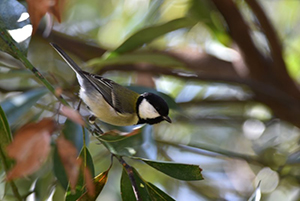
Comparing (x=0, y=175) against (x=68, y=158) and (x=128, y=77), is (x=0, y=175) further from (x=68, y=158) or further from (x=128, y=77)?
(x=128, y=77)

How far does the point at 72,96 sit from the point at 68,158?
0.94 metres

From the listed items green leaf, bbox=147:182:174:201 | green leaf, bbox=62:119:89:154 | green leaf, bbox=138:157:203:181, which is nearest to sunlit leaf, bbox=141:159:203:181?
green leaf, bbox=138:157:203:181

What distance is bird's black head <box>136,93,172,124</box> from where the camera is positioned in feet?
5.31

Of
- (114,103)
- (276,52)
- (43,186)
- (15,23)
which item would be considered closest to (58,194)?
(43,186)

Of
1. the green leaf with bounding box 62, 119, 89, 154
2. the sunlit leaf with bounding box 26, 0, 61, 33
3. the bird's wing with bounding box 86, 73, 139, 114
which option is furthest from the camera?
the bird's wing with bounding box 86, 73, 139, 114

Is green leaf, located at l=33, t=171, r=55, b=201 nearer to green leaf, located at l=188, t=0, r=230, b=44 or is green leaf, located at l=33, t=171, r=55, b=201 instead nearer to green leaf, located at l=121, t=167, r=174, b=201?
green leaf, located at l=121, t=167, r=174, b=201

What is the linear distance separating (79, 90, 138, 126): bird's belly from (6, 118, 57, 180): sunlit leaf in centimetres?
84

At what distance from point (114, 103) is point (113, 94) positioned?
4 cm

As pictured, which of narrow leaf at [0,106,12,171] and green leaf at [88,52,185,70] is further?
green leaf at [88,52,185,70]

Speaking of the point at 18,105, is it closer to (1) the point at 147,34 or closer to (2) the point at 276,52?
(1) the point at 147,34

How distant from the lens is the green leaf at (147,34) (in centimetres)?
159

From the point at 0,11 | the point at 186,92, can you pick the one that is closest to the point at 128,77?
the point at 186,92

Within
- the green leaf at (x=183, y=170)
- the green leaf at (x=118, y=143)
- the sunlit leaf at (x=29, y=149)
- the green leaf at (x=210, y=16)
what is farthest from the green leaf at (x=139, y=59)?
the sunlit leaf at (x=29, y=149)

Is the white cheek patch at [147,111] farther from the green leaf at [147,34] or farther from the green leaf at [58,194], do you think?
the green leaf at [58,194]
